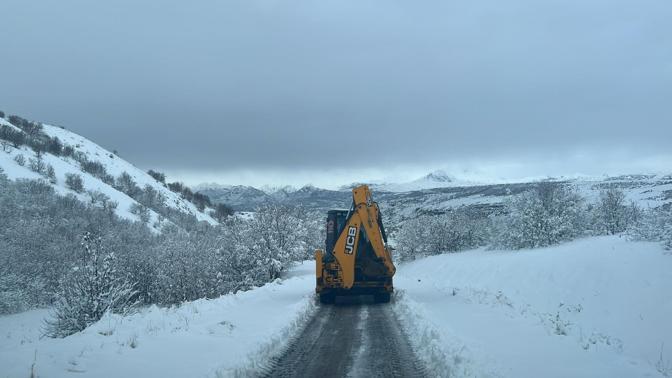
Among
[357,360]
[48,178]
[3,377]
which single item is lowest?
[357,360]

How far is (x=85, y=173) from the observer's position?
119438 millimetres

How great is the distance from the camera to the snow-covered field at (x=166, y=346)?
788 centimetres

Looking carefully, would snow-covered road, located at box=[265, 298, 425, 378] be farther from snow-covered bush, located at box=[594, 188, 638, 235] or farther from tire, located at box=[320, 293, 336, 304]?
snow-covered bush, located at box=[594, 188, 638, 235]

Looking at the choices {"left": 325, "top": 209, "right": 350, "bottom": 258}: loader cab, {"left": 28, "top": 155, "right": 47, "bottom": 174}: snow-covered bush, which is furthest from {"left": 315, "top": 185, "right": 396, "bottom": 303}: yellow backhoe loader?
{"left": 28, "top": 155, "right": 47, "bottom": 174}: snow-covered bush

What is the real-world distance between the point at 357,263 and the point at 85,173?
11761 centimetres

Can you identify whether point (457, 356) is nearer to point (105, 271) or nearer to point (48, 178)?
point (105, 271)

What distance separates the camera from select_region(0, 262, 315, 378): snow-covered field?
7875 millimetres

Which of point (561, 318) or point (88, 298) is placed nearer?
point (561, 318)

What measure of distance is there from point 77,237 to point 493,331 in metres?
65.2

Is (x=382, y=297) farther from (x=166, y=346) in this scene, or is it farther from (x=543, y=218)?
(x=543, y=218)

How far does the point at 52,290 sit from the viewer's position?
5244cm

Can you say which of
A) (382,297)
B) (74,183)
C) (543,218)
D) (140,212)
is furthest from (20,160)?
(382,297)

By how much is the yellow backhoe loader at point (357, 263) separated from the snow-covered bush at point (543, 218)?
Answer: 28617mm

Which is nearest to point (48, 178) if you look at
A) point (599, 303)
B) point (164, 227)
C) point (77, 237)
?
point (164, 227)
